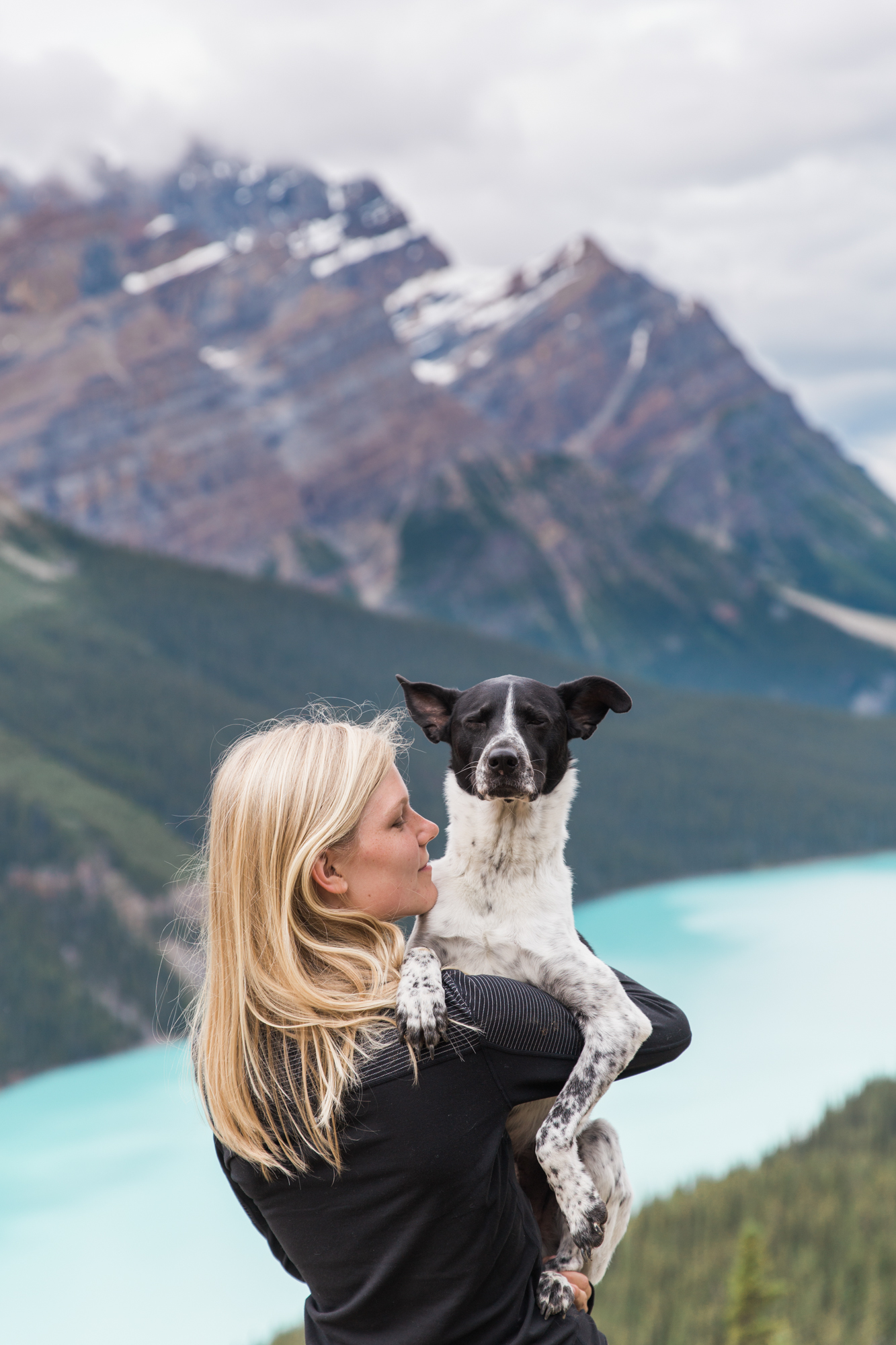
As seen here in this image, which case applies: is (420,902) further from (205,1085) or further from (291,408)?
(291,408)

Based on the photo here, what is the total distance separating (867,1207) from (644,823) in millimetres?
66786

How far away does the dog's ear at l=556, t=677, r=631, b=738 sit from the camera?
420 centimetres

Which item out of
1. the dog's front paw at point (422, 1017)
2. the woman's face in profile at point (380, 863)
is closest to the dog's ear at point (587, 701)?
the woman's face in profile at point (380, 863)

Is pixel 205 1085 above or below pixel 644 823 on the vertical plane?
below

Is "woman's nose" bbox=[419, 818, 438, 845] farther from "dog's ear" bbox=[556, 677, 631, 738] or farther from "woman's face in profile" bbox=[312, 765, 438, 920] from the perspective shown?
"dog's ear" bbox=[556, 677, 631, 738]

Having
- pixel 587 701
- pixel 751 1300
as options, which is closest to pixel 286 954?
pixel 587 701

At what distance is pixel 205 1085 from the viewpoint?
2.93 meters

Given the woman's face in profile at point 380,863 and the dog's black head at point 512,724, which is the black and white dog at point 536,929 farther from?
the woman's face in profile at point 380,863

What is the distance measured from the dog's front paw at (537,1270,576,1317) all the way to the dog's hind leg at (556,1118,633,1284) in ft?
1.66

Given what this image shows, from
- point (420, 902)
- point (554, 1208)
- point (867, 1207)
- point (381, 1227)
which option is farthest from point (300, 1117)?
point (867, 1207)

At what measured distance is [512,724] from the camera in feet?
13.5

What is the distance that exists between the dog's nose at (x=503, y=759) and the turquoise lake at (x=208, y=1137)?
1583 cm

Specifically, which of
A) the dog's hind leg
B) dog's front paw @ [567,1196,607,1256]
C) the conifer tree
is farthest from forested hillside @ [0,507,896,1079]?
dog's front paw @ [567,1196,607,1256]

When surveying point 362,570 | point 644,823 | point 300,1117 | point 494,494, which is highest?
point 494,494
